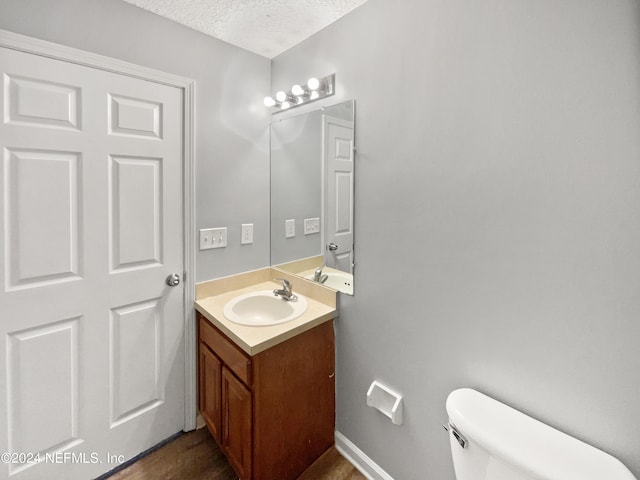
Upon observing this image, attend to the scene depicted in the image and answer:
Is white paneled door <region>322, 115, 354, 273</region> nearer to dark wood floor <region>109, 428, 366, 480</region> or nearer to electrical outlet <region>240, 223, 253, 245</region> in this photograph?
electrical outlet <region>240, 223, 253, 245</region>

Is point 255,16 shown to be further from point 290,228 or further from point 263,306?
point 263,306

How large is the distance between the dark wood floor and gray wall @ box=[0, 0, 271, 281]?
93 cm

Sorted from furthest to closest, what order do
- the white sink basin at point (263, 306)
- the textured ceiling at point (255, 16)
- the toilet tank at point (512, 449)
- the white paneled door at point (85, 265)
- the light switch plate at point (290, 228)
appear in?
the light switch plate at point (290, 228)
the white sink basin at point (263, 306)
the textured ceiling at point (255, 16)
the white paneled door at point (85, 265)
the toilet tank at point (512, 449)

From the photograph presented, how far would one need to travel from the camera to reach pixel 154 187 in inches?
59.6

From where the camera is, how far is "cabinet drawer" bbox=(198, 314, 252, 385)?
1.26 metres

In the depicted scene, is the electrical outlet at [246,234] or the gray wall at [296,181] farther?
the electrical outlet at [246,234]

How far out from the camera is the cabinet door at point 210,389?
1507 mm

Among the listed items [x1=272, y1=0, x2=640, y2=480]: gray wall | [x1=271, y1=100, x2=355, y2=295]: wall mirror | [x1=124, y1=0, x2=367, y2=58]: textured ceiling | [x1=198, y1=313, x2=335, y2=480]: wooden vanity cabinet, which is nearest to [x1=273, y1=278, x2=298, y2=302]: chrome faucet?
[x1=271, y1=100, x2=355, y2=295]: wall mirror

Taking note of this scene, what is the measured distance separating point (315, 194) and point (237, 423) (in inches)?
47.6

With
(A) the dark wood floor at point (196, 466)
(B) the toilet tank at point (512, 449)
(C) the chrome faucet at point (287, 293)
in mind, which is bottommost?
(A) the dark wood floor at point (196, 466)

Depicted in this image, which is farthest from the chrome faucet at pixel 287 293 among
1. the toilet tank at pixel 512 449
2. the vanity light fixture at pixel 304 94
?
the vanity light fixture at pixel 304 94

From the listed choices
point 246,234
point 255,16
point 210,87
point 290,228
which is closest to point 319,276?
point 290,228

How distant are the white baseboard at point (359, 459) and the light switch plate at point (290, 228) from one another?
1164mm

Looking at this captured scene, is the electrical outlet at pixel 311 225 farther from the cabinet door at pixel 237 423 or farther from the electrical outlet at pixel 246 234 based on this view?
the cabinet door at pixel 237 423
